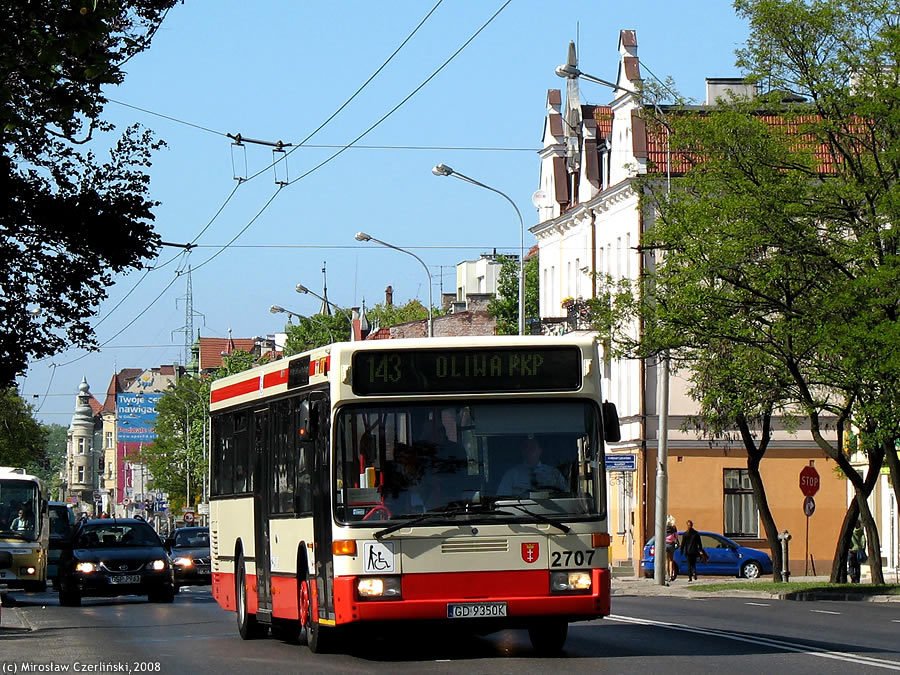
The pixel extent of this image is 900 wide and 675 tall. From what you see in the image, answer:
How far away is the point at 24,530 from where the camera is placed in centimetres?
3700

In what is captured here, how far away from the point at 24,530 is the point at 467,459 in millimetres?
23854

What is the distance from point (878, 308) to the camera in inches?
1318

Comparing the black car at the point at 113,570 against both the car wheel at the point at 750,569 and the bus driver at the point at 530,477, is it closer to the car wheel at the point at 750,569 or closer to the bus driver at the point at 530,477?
the car wheel at the point at 750,569

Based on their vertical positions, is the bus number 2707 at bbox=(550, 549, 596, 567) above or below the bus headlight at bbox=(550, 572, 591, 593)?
above

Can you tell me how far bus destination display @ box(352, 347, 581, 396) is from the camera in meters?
15.4

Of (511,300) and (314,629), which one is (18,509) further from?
(511,300)

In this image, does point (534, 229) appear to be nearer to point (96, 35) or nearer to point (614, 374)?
point (614, 374)

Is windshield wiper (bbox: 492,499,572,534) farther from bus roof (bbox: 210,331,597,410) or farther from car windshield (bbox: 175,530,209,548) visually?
car windshield (bbox: 175,530,209,548)

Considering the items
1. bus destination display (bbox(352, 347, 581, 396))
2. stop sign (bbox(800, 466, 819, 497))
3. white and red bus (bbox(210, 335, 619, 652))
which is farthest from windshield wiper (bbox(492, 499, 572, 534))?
stop sign (bbox(800, 466, 819, 497))

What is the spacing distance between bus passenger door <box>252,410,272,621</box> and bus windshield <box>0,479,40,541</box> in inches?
748

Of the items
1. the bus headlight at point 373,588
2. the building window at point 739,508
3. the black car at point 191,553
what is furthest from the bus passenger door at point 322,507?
the building window at point 739,508

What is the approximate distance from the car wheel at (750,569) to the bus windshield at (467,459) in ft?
112

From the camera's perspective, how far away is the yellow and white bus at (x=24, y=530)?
36406mm

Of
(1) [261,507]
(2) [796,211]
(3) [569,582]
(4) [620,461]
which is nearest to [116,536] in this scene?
(4) [620,461]
